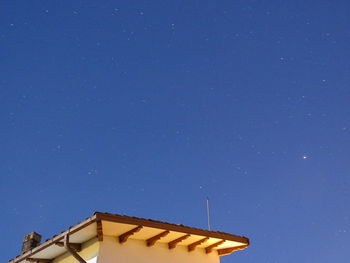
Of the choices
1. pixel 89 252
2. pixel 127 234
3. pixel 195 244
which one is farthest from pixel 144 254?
pixel 195 244

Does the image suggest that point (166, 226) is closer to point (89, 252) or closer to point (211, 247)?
point (89, 252)

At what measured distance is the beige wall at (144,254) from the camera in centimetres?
1010

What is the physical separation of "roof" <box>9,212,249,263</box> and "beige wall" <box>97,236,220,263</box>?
0.13m

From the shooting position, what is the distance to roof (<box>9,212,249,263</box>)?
9.63 m

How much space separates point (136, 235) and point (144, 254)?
52cm

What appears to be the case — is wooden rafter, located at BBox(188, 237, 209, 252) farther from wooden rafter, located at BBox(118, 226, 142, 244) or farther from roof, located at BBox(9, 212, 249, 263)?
wooden rafter, located at BBox(118, 226, 142, 244)

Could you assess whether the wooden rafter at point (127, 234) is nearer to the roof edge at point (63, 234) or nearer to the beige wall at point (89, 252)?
the beige wall at point (89, 252)

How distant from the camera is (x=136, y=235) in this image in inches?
421

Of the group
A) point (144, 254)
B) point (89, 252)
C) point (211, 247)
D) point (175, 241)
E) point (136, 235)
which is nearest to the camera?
point (89, 252)

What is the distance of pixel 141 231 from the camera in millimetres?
10461

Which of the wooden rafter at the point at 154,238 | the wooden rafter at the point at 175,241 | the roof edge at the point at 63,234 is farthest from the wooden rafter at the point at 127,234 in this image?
the wooden rafter at the point at 175,241

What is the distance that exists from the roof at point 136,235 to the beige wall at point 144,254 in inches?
5.1

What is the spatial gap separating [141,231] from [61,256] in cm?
209

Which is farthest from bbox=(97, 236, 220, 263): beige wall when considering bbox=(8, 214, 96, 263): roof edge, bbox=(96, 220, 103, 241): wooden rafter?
bbox=(8, 214, 96, 263): roof edge
